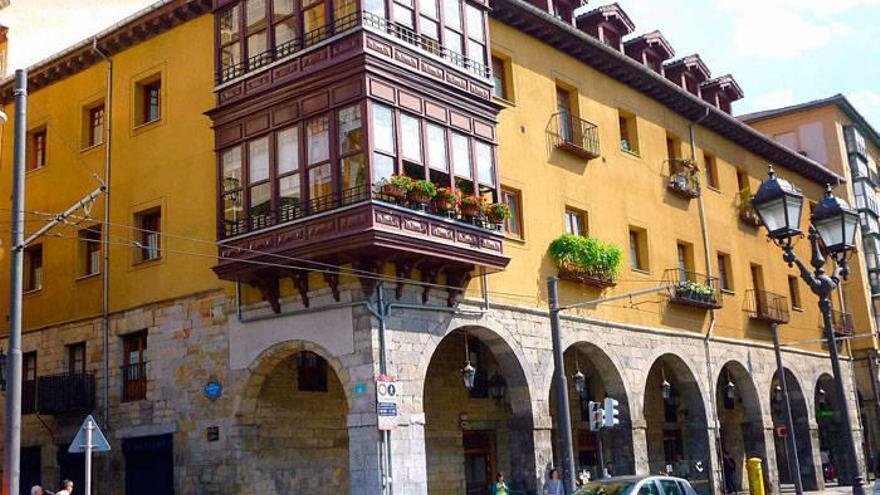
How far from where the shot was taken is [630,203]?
29094 mm

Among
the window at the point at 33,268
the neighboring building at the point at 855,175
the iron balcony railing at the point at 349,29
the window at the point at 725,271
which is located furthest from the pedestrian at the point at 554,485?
the neighboring building at the point at 855,175

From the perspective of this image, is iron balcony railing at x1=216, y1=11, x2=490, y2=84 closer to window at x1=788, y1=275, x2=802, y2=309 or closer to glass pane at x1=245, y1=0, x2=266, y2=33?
glass pane at x1=245, y1=0, x2=266, y2=33

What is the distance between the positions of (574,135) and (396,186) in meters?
9.15

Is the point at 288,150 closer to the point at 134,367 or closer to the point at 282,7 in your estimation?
the point at 282,7

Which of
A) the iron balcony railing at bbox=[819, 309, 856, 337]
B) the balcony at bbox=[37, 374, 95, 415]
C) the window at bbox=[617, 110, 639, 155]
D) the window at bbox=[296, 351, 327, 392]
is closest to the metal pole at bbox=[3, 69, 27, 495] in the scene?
the window at bbox=[296, 351, 327, 392]

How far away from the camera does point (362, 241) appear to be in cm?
1909

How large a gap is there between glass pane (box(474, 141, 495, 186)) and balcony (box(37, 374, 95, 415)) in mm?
11133

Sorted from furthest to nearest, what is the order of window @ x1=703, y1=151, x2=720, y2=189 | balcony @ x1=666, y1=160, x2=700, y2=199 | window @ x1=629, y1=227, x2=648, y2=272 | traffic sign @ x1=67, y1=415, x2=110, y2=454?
Answer: window @ x1=703, y1=151, x2=720, y2=189 < balcony @ x1=666, y1=160, x2=700, y2=199 < window @ x1=629, y1=227, x2=648, y2=272 < traffic sign @ x1=67, y1=415, x2=110, y2=454

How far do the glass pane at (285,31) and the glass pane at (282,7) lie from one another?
7.3 inches

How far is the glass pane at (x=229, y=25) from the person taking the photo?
22812mm

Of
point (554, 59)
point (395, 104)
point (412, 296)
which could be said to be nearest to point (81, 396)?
point (412, 296)

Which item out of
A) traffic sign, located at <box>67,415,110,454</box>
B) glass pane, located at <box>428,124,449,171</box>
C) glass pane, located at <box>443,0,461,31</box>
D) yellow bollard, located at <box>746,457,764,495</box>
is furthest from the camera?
yellow bollard, located at <box>746,457,764,495</box>

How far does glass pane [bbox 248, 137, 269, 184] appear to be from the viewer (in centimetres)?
2160

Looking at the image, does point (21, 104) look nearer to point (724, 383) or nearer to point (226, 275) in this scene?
point (226, 275)
